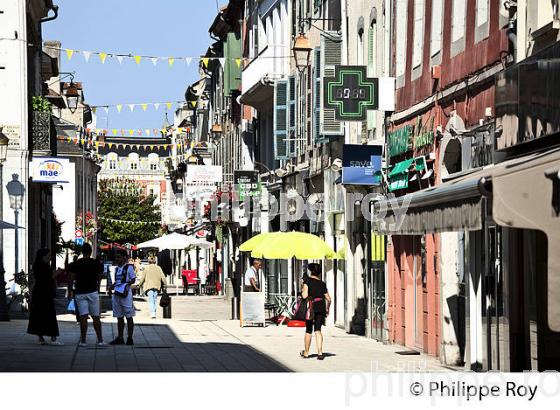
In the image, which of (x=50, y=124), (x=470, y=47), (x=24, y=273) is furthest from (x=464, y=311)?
(x=50, y=124)

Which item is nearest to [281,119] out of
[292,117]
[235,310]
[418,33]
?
[292,117]

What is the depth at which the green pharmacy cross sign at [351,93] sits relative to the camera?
2628cm

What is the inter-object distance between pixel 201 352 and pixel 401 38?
692 centimetres

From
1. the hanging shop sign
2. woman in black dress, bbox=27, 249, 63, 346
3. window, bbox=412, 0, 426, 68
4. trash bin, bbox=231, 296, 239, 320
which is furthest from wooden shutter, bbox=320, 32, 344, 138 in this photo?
the hanging shop sign

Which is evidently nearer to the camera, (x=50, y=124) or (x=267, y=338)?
(x=267, y=338)

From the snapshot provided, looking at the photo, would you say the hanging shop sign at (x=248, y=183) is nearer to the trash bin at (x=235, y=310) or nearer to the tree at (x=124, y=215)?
the trash bin at (x=235, y=310)

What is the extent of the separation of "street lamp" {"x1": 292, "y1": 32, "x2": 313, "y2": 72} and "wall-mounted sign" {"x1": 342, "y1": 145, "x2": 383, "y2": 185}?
26.9ft

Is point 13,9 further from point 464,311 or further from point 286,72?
point 464,311

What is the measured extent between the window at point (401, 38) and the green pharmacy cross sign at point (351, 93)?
54 cm

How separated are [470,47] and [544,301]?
195 inches

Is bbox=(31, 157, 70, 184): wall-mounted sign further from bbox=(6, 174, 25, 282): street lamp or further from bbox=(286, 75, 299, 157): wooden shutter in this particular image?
bbox=(286, 75, 299, 157): wooden shutter

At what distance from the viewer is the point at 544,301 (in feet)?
55.6

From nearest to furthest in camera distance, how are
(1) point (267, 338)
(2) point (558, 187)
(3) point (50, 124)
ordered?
(2) point (558, 187)
(1) point (267, 338)
(3) point (50, 124)

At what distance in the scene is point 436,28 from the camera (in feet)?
76.1
